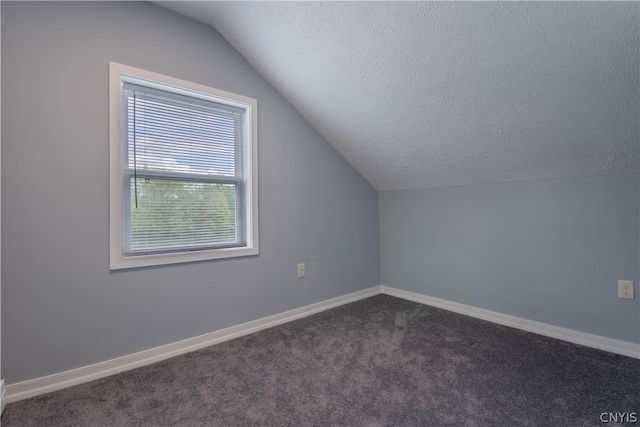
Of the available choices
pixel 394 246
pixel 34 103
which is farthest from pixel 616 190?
pixel 34 103

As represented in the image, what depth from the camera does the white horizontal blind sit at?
6.23ft

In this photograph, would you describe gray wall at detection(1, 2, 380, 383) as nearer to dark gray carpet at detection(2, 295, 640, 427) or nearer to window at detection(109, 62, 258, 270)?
window at detection(109, 62, 258, 270)

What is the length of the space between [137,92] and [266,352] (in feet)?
6.27

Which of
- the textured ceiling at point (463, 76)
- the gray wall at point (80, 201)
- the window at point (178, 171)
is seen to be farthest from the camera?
the window at point (178, 171)

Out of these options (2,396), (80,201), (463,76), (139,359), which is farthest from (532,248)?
(2,396)

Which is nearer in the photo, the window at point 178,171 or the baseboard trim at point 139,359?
the baseboard trim at point 139,359

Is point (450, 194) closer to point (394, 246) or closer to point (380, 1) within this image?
point (394, 246)

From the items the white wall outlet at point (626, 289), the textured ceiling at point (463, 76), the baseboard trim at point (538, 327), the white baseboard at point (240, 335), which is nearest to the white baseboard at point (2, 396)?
the white baseboard at point (240, 335)

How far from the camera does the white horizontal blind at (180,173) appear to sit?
1.90 metres

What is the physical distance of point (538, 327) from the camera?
2207mm

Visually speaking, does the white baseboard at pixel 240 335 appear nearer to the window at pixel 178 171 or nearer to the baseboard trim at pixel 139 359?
the baseboard trim at pixel 139 359

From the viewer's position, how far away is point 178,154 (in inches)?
81.6

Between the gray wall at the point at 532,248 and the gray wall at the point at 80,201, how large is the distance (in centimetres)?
167

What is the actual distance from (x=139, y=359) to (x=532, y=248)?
2874mm
